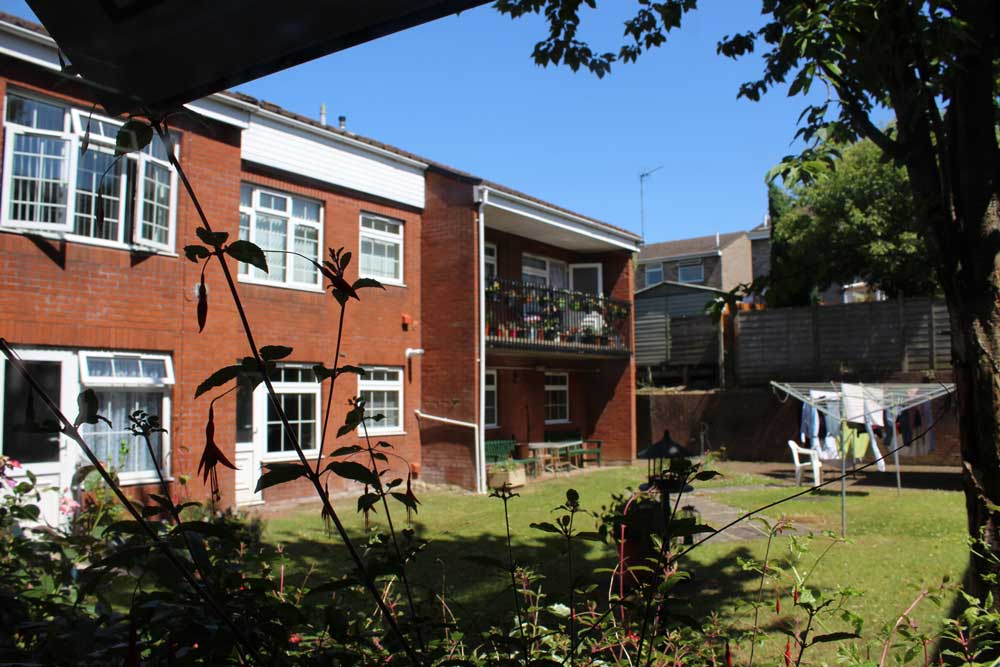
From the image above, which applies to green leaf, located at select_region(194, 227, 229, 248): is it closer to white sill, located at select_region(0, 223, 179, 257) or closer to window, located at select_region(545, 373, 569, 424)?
white sill, located at select_region(0, 223, 179, 257)

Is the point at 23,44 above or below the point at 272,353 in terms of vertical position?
above

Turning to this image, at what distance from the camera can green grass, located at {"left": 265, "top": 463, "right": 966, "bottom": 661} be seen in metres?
6.12

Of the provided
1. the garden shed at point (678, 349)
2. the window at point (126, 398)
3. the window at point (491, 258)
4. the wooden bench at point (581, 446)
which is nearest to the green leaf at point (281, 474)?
the window at point (126, 398)

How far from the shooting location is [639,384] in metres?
23.8

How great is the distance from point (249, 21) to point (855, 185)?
25233 millimetres

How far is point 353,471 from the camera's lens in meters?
1.30

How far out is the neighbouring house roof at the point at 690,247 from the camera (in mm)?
38469

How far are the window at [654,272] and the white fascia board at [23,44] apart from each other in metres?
34.0

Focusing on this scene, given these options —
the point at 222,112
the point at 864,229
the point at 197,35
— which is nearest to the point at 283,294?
the point at 222,112

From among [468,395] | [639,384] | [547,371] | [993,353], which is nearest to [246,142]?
[468,395]

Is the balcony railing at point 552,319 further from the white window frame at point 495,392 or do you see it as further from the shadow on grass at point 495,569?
the shadow on grass at point 495,569

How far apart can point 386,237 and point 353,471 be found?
44.0 ft

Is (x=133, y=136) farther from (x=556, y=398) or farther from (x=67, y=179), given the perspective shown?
(x=556, y=398)

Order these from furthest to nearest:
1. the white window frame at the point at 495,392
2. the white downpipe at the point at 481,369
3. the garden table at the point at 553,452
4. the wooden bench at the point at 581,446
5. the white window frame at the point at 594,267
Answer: the white window frame at the point at 594,267 → the wooden bench at the point at 581,446 → the white window frame at the point at 495,392 → the garden table at the point at 553,452 → the white downpipe at the point at 481,369
